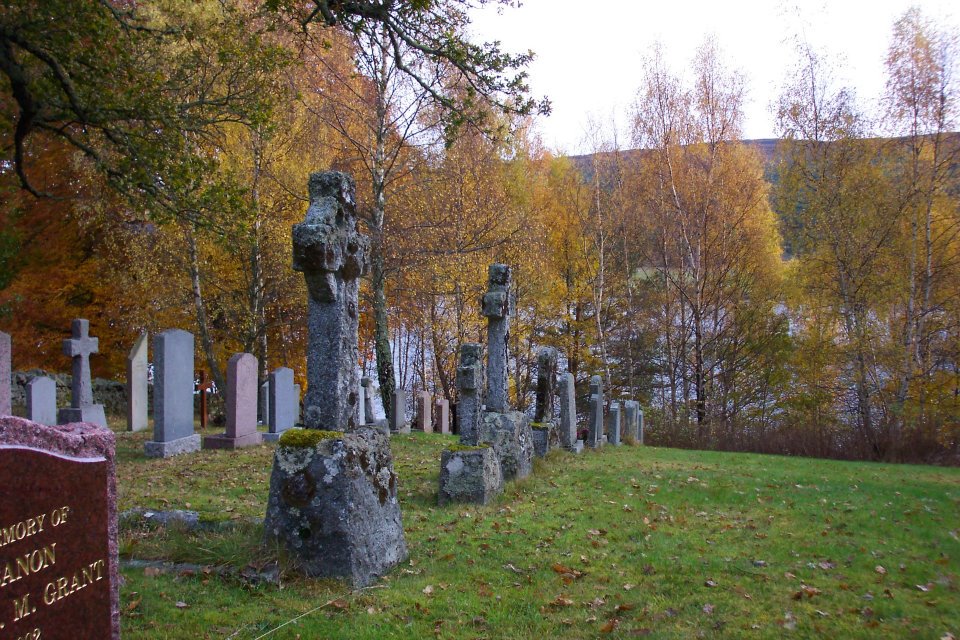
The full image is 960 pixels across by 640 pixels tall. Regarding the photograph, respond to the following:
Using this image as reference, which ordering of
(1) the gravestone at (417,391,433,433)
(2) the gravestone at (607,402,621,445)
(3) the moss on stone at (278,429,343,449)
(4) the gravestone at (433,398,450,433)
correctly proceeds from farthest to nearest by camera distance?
1. (4) the gravestone at (433,398,450,433)
2. (1) the gravestone at (417,391,433,433)
3. (2) the gravestone at (607,402,621,445)
4. (3) the moss on stone at (278,429,343,449)

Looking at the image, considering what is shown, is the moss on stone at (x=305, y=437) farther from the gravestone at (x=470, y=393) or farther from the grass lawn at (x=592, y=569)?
the gravestone at (x=470, y=393)

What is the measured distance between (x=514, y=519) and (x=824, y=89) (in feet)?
69.5

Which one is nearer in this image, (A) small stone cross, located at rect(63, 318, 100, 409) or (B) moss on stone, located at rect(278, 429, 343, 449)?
(B) moss on stone, located at rect(278, 429, 343, 449)

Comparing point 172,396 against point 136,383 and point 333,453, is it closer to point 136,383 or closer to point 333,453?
point 136,383

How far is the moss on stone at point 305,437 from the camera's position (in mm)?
5262

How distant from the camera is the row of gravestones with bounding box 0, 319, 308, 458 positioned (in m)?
11.5

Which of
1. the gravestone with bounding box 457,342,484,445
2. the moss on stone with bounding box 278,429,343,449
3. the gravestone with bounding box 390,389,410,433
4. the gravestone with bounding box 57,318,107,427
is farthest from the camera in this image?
the gravestone with bounding box 390,389,410,433

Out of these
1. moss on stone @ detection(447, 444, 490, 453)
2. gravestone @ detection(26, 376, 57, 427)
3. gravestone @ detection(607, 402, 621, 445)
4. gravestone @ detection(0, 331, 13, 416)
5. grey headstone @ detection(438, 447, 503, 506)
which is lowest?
gravestone @ detection(607, 402, 621, 445)

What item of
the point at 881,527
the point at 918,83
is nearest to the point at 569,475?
the point at 881,527

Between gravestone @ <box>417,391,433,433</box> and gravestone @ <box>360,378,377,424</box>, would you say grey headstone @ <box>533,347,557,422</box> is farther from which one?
gravestone @ <box>417,391,433,433</box>

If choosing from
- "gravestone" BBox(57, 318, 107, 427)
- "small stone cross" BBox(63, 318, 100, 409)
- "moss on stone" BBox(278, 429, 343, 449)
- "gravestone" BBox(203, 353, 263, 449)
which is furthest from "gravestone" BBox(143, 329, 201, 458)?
"moss on stone" BBox(278, 429, 343, 449)

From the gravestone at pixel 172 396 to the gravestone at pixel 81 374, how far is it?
2221 millimetres

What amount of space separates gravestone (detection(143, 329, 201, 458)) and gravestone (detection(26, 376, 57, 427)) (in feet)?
9.21

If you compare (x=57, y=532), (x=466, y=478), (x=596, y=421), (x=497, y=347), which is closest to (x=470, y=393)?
(x=497, y=347)
